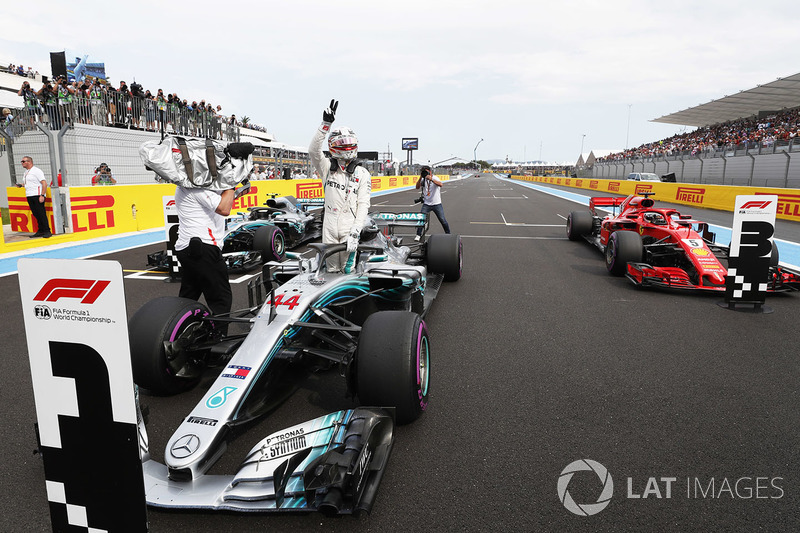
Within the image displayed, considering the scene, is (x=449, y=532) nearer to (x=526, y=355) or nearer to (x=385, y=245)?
(x=526, y=355)

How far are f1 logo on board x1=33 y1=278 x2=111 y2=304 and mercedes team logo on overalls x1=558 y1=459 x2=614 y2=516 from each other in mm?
2298

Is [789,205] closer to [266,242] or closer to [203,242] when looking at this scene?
[266,242]

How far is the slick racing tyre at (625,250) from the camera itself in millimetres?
7367

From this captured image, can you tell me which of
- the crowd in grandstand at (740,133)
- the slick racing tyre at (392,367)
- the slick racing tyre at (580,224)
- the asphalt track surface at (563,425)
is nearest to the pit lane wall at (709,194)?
the crowd in grandstand at (740,133)

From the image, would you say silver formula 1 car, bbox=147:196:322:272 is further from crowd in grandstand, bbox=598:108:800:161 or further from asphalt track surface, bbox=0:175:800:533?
crowd in grandstand, bbox=598:108:800:161

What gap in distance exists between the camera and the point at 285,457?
2.39 metres

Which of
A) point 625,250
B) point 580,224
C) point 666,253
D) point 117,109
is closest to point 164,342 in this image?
point 625,250

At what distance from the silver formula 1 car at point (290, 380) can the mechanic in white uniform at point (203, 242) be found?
1.00 feet

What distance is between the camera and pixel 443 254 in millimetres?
6891

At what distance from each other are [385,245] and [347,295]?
2.06m

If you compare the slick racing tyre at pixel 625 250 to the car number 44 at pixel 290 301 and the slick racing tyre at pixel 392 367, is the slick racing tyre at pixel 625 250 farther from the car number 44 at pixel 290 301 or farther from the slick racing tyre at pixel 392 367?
the car number 44 at pixel 290 301

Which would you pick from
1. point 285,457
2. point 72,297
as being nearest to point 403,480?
point 285,457

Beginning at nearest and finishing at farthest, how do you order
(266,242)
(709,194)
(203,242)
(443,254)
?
1. (203,242)
2. (443,254)
3. (266,242)
4. (709,194)

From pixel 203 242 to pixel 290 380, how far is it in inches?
50.9
